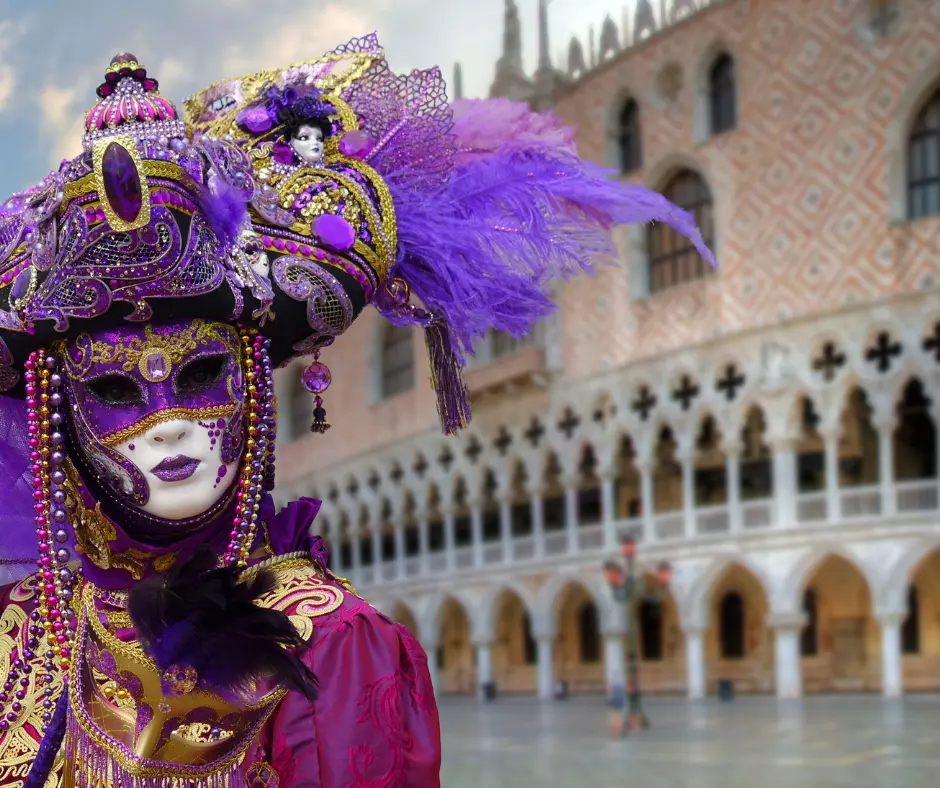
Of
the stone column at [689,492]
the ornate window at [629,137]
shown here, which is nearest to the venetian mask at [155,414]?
the stone column at [689,492]

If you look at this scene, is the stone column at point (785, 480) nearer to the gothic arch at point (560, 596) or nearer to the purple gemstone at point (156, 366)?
the gothic arch at point (560, 596)

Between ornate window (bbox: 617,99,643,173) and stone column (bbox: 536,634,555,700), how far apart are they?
7140mm

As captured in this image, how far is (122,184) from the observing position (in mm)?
1386

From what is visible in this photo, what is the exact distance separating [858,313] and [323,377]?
54.8 feet

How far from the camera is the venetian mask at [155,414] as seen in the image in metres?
1.45

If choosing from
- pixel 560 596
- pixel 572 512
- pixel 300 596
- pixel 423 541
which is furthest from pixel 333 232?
pixel 423 541

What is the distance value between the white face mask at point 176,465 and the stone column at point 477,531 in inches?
865

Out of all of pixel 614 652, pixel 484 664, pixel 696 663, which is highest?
pixel 614 652

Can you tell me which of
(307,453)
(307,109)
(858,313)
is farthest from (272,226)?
(307,453)

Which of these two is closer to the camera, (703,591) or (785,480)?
(785,480)

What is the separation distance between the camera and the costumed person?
1.40 m

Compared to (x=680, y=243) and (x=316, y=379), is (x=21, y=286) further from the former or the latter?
(x=680, y=243)

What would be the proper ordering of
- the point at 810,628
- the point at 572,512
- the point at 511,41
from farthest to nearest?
the point at 511,41 → the point at 572,512 → the point at 810,628

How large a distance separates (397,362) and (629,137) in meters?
7.09
